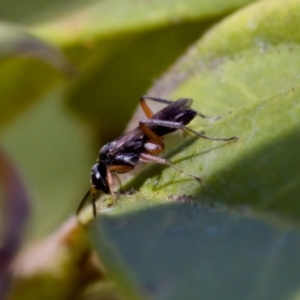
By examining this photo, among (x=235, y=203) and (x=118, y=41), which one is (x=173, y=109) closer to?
(x=118, y=41)

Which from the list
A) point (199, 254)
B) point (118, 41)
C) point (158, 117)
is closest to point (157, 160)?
point (158, 117)

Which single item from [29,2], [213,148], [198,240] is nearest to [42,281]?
[213,148]

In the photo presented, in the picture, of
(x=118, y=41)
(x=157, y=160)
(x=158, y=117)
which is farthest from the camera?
(x=118, y=41)

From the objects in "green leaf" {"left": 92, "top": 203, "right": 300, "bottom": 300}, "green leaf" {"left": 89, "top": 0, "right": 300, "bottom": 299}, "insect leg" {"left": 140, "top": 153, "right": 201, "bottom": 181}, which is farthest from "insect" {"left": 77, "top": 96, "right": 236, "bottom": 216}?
"green leaf" {"left": 92, "top": 203, "right": 300, "bottom": 300}

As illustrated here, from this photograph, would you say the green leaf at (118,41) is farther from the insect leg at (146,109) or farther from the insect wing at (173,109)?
the insect wing at (173,109)

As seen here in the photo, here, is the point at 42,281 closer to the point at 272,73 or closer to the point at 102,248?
the point at 102,248

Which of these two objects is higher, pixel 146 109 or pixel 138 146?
pixel 146 109

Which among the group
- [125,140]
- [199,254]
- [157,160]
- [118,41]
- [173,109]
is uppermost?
[118,41]
